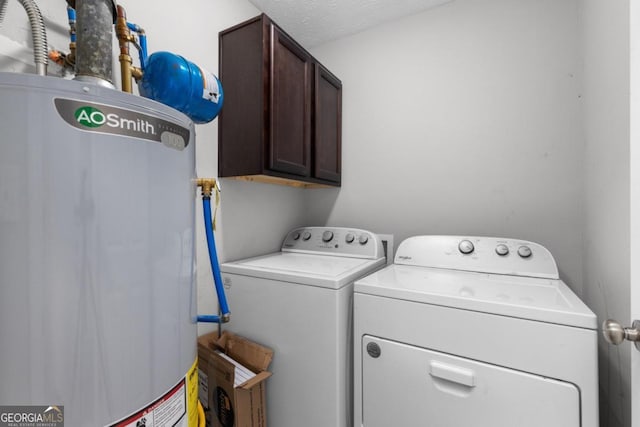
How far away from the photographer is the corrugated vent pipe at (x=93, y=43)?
64 cm

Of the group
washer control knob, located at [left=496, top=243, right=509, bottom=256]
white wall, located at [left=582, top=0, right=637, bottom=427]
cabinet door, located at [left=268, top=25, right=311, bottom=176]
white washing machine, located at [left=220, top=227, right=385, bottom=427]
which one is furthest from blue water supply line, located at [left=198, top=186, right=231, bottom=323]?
washer control knob, located at [left=496, top=243, right=509, bottom=256]

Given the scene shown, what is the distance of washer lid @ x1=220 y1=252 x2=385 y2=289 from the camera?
1135 mm

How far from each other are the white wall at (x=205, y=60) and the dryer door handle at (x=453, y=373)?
1.09 metres

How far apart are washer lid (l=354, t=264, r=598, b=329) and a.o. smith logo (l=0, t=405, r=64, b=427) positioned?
863 millimetres

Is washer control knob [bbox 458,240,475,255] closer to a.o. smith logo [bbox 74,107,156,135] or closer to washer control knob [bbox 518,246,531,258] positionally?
washer control knob [bbox 518,246,531,258]

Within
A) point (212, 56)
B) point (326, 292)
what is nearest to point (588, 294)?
point (326, 292)

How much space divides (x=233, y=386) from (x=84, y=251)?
866mm

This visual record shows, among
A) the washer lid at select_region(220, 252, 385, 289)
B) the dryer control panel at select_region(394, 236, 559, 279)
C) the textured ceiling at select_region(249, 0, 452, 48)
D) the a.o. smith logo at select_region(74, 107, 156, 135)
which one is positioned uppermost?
the textured ceiling at select_region(249, 0, 452, 48)

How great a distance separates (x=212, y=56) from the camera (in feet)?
4.86

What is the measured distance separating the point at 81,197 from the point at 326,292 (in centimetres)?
83

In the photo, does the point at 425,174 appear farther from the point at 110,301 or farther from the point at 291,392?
the point at 110,301

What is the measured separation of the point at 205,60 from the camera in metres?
1.45

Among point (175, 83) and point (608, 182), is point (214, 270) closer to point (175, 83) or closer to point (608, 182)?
→ point (175, 83)

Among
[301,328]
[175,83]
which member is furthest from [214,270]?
[175,83]
